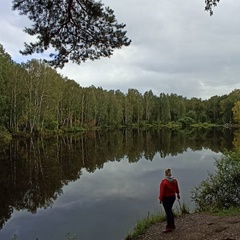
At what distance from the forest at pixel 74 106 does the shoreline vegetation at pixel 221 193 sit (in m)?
7.44

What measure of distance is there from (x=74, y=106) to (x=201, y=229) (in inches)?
2589

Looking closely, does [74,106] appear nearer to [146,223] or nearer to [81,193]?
[81,193]

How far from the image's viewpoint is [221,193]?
34.3 ft

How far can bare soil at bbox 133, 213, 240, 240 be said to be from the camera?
24.5 feet

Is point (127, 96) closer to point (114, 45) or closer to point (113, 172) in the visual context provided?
point (113, 172)

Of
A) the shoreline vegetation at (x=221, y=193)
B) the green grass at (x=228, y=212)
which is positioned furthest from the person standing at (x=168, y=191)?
the green grass at (x=228, y=212)

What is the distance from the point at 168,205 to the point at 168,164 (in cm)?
1685

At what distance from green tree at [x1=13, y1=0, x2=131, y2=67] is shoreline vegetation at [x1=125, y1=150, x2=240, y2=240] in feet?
18.1

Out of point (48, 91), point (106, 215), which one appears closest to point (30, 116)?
point (48, 91)

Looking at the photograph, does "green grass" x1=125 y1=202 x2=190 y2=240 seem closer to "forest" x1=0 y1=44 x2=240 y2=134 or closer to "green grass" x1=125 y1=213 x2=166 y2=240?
"green grass" x1=125 y1=213 x2=166 y2=240

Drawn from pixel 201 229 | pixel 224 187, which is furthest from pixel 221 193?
pixel 201 229

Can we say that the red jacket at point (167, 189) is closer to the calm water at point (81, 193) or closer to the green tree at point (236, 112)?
the calm water at point (81, 193)

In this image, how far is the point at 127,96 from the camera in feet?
372

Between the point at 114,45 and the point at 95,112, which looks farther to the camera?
the point at 95,112
